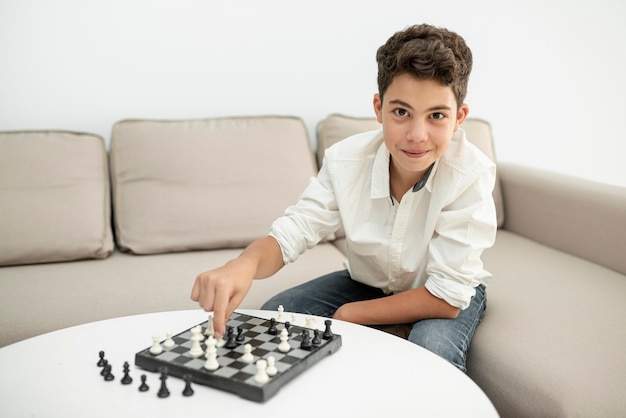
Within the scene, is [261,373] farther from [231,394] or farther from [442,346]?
[442,346]

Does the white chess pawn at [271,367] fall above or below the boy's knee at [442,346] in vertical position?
above

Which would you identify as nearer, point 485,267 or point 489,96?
point 485,267

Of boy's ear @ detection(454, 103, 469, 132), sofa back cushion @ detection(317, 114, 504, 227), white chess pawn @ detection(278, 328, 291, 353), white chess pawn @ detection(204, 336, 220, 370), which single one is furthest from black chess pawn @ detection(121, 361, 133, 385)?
sofa back cushion @ detection(317, 114, 504, 227)

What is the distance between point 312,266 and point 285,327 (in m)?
0.82

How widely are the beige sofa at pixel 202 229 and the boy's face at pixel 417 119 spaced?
0.48m

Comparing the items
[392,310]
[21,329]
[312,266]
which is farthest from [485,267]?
[21,329]

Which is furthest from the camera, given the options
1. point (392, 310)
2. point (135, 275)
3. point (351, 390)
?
point (135, 275)

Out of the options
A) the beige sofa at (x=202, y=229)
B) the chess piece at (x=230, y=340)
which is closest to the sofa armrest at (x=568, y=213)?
the beige sofa at (x=202, y=229)

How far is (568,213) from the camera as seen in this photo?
2184mm

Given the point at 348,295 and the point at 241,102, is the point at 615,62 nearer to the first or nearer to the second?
the point at 241,102

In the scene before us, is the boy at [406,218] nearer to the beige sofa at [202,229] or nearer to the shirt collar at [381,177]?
the shirt collar at [381,177]

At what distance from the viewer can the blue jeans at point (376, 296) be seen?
1312 mm

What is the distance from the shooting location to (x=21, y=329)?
1.51 metres

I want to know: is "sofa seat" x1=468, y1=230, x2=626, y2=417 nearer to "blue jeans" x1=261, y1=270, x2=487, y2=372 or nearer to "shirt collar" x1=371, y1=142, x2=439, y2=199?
"blue jeans" x1=261, y1=270, x2=487, y2=372
